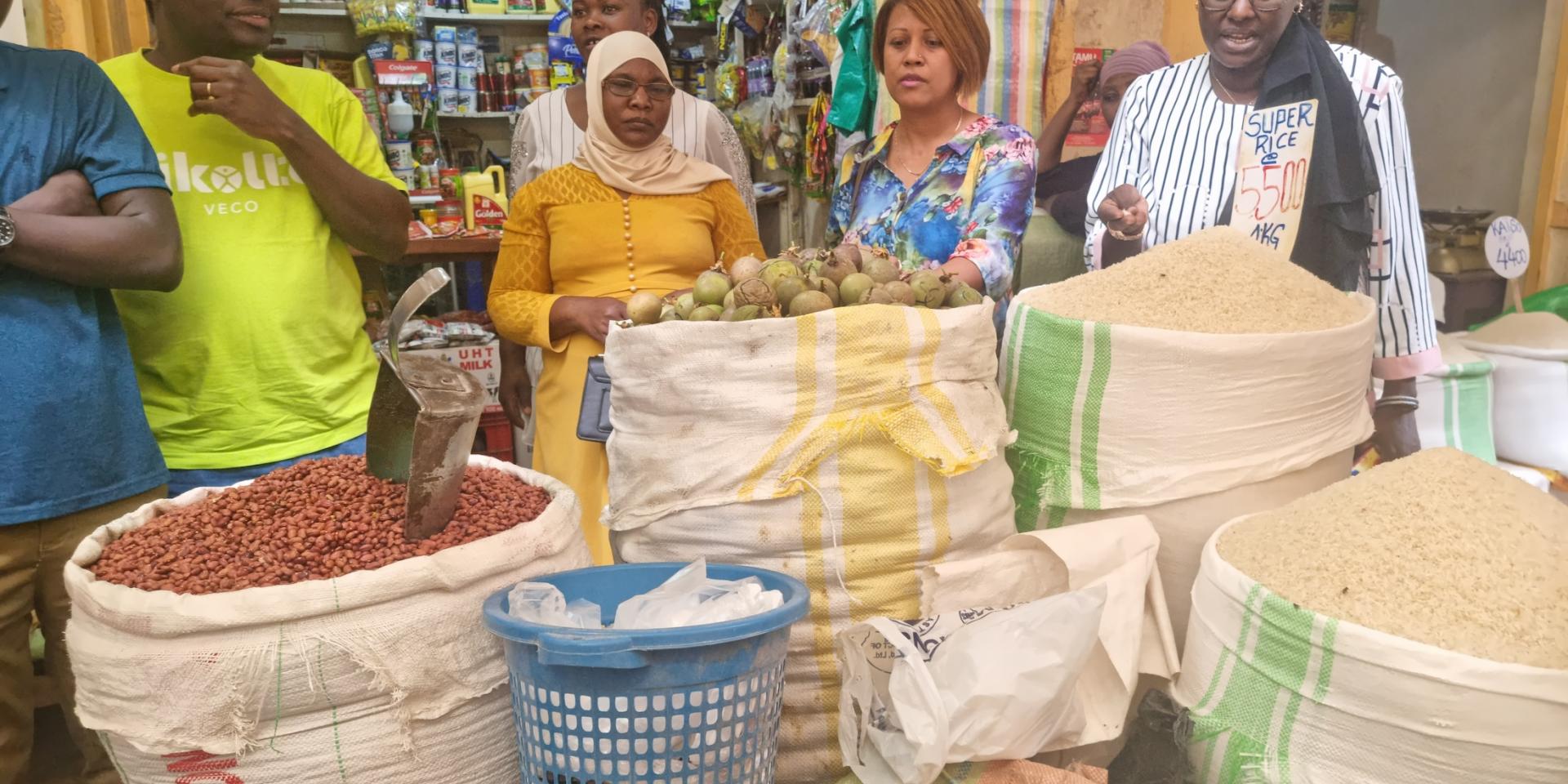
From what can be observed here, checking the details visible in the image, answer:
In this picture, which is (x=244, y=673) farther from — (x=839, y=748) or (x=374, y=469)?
(x=839, y=748)

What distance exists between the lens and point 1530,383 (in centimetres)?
176

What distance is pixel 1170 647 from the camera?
1150 millimetres

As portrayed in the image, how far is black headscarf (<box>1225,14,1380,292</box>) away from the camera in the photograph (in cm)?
152

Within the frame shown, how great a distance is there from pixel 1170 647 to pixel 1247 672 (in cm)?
14

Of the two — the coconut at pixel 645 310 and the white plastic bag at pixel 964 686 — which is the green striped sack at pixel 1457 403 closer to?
the white plastic bag at pixel 964 686

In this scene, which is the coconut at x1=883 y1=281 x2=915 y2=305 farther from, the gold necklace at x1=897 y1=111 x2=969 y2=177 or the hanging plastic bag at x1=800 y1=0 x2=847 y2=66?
the hanging plastic bag at x1=800 y1=0 x2=847 y2=66

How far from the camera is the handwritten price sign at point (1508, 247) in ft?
5.73

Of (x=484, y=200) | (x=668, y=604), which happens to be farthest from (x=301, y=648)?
(x=484, y=200)

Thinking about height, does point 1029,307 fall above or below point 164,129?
below

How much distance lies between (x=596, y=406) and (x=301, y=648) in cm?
51

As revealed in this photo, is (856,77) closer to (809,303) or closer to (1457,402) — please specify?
(809,303)

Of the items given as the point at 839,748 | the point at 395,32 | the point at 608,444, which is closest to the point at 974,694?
the point at 839,748

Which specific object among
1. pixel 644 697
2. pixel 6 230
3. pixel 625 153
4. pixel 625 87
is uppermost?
pixel 625 87

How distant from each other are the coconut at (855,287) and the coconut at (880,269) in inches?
1.5
